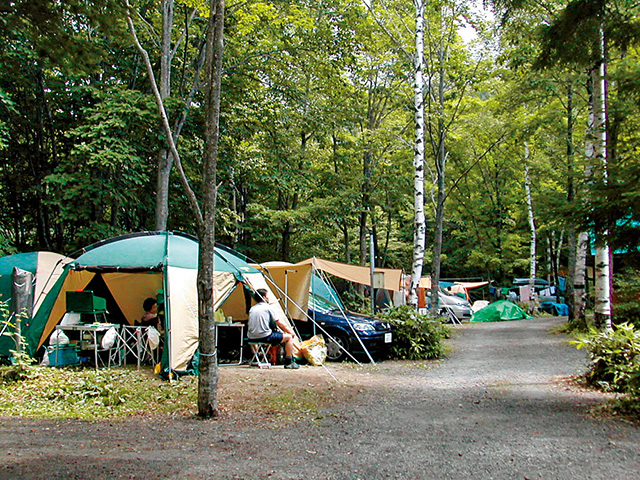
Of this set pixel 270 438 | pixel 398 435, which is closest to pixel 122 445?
pixel 270 438

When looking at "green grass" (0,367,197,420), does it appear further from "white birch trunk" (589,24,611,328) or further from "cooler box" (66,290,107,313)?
"white birch trunk" (589,24,611,328)

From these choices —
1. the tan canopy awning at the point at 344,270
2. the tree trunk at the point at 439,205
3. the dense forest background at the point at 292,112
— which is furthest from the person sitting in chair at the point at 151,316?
the tree trunk at the point at 439,205

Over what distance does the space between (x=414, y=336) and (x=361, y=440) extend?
6769 millimetres

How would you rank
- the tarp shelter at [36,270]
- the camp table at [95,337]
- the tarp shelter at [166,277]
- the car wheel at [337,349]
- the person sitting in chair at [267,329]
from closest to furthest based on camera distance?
the tarp shelter at [166,277]
the camp table at [95,337]
the person sitting in chair at [267,329]
the tarp shelter at [36,270]
the car wheel at [337,349]

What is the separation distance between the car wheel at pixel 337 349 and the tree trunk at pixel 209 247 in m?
5.25

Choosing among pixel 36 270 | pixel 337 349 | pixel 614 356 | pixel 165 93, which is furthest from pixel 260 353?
pixel 165 93

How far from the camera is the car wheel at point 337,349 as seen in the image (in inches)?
424

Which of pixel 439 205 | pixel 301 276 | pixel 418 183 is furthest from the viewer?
pixel 439 205

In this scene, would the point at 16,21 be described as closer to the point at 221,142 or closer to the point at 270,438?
the point at 270,438

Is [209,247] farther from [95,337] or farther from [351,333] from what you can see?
[351,333]

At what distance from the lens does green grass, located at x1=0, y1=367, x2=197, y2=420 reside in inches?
240

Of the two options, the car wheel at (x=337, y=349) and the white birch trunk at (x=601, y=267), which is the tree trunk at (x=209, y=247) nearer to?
the car wheel at (x=337, y=349)

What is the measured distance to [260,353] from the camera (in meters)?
9.84

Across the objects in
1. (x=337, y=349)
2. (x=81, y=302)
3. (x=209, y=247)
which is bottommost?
(x=337, y=349)
